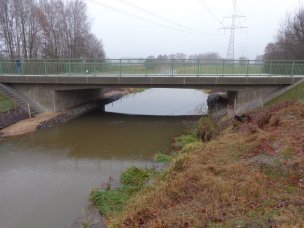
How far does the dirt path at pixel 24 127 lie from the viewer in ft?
69.3

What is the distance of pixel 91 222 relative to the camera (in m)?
9.18

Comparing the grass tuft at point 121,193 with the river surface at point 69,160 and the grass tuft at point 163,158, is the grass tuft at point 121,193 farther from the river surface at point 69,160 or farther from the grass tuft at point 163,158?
the grass tuft at point 163,158

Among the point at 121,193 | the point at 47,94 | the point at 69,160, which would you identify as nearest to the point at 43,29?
the point at 47,94

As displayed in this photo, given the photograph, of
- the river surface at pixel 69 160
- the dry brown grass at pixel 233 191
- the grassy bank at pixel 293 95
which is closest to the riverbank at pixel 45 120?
the river surface at pixel 69 160

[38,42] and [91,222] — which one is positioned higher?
[38,42]

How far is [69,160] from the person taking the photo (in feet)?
53.7

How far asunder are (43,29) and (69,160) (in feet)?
114

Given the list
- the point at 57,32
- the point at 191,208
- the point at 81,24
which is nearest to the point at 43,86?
the point at 191,208

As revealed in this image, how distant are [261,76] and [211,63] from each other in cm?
391

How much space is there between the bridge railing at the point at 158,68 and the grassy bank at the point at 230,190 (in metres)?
11.9

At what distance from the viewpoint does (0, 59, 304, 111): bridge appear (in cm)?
2427

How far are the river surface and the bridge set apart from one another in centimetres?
322

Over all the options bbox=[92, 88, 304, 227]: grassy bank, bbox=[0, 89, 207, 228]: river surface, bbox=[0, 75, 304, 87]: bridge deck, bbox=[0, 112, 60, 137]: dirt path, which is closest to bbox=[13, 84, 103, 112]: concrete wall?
bbox=[0, 75, 304, 87]: bridge deck

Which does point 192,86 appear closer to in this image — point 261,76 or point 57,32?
point 261,76
